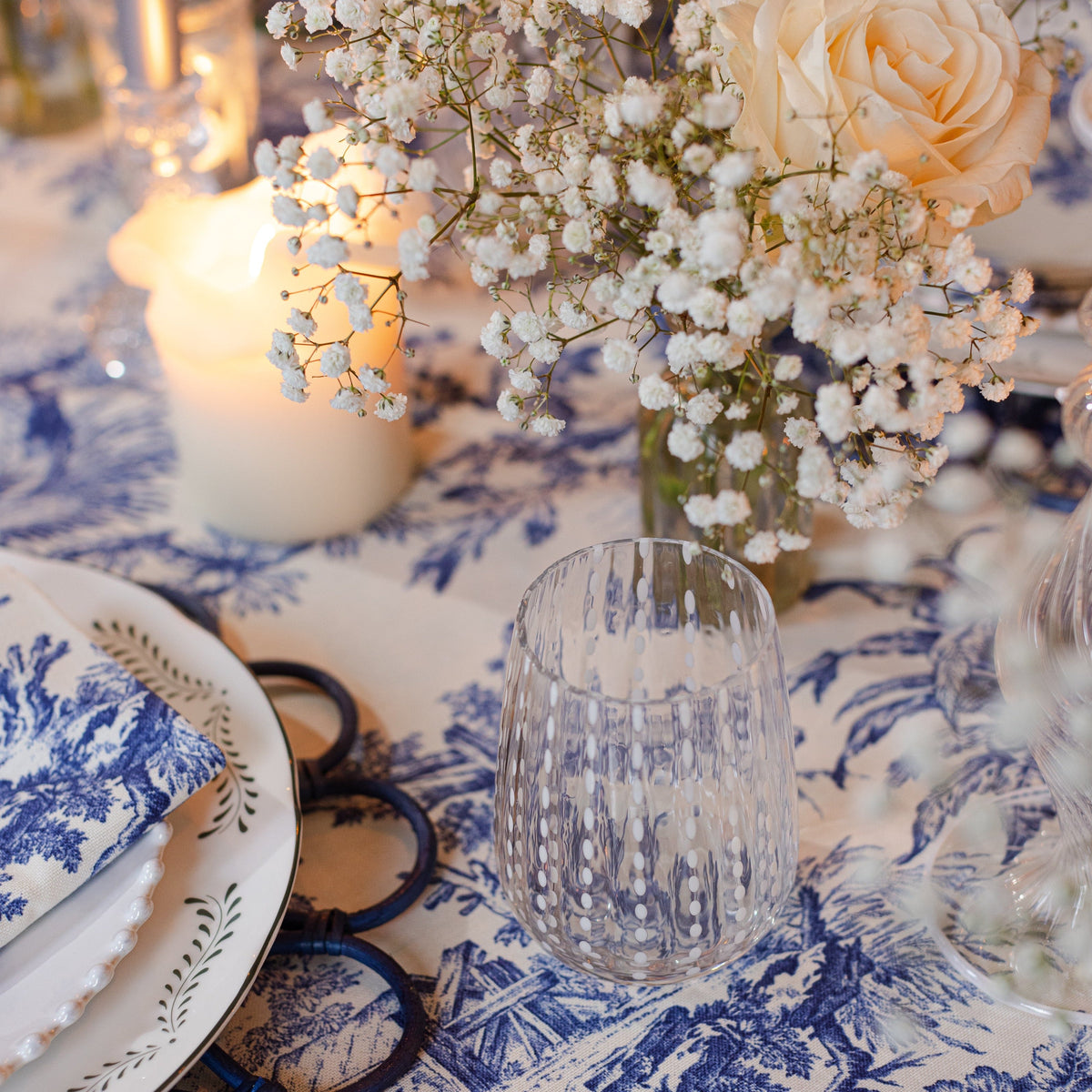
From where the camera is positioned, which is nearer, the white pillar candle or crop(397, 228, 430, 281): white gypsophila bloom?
crop(397, 228, 430, 281): white gypsophila bloom

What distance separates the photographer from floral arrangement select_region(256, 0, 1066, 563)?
0.95 feet

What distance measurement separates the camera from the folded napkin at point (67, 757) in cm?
35

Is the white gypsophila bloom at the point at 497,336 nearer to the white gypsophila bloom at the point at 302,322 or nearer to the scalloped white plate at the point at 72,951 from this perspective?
the white gypsophila bloom at the point at 302,322

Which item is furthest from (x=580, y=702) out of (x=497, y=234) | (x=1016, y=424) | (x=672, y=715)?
(x=1016, y=424)

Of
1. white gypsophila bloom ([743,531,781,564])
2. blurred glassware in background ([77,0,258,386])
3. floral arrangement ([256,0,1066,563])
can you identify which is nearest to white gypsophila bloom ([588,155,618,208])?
floral arrangement ([256,0,1066,563])

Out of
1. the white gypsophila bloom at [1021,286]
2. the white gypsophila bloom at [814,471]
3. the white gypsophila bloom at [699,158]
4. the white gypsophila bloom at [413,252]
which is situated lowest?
the white gypsophila bloom at [814,471]

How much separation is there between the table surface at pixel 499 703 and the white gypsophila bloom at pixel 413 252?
0.23 metres

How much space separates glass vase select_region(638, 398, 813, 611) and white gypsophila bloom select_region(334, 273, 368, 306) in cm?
19

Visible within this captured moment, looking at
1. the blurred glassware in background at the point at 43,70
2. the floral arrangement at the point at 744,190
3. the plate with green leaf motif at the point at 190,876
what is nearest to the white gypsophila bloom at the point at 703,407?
the floral arrangement at the point at 744,190

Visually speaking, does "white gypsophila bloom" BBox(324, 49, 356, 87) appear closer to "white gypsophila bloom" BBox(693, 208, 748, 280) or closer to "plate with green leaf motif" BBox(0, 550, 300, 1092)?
"white gypsophila bloom" BBox(693, 208, 748, 280)

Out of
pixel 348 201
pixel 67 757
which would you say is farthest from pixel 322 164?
pixel 67 757

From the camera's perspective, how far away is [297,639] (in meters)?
0.53

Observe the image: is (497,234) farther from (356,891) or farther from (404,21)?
(356,891)

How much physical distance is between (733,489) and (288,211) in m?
0.25
